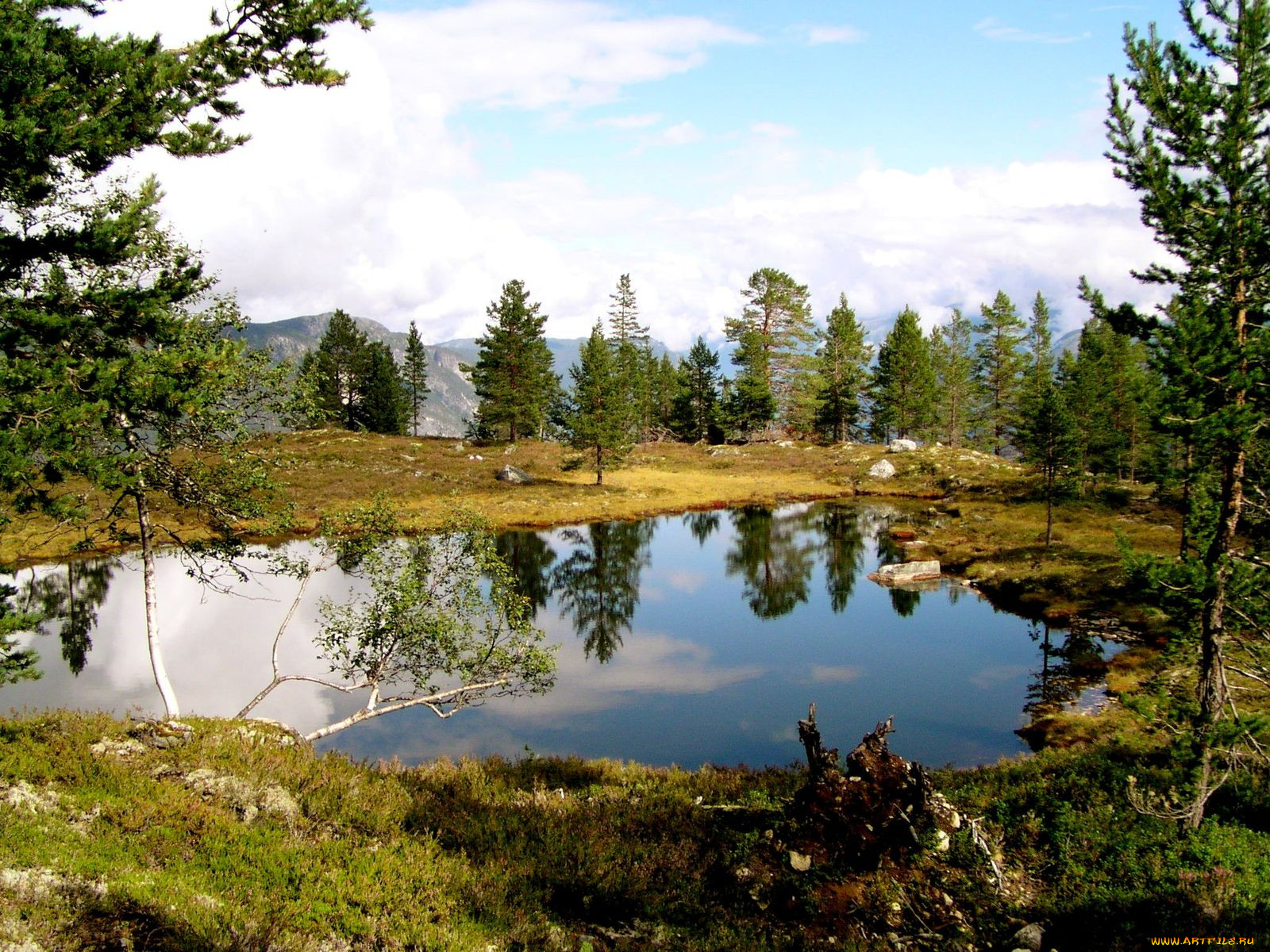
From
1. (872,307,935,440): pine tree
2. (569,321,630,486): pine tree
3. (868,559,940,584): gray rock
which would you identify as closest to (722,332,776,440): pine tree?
→ (872,307,935,440): pine tree

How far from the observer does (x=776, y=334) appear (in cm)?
9350

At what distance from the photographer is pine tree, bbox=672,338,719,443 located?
10538 cm

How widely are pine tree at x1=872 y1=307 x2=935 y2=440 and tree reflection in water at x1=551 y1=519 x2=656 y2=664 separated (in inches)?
1792

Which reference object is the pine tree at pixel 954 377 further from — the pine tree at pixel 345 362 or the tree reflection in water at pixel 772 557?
the pine tree at pixel 345 362

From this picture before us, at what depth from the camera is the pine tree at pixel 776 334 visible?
92.2m

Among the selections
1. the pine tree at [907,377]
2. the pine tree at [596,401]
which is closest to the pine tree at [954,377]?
the pine tree at [907,377]

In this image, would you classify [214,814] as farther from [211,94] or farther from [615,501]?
[615,501]

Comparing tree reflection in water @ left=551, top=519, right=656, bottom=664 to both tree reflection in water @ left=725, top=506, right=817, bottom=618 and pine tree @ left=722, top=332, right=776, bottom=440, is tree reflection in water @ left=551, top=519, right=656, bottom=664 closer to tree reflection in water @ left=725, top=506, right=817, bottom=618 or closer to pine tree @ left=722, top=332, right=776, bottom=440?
tree reflection in water @ left=725, top=506, right=817, bottom=618

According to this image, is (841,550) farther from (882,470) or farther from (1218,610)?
(1218,610)

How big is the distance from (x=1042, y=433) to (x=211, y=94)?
46.7m

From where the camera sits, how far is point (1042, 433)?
44.4 meters

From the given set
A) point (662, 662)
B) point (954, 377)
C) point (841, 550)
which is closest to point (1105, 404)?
point (954, 377)

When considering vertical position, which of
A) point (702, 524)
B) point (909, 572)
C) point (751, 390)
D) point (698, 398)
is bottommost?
point (909, 572)

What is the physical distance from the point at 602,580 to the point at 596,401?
79.0 feet
